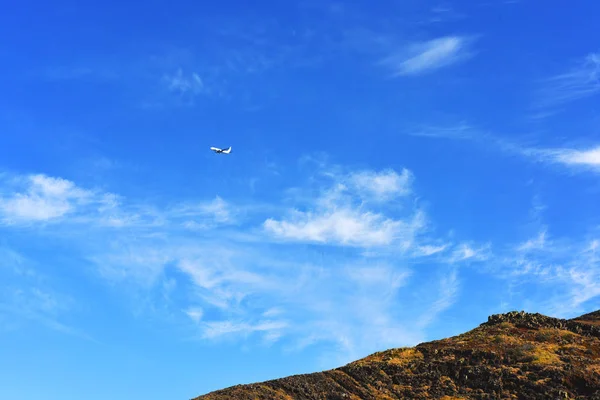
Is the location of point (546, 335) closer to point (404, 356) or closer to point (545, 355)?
point (545, 355)

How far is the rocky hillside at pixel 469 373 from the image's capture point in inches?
1973

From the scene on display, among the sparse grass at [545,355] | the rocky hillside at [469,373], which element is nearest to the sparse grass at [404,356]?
the rocky hillside at [469,373]

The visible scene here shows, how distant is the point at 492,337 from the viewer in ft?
201

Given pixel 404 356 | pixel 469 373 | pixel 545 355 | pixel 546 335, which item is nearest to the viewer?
pixel 469 373

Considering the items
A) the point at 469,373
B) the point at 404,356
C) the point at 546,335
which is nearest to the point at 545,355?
the point at 546,335

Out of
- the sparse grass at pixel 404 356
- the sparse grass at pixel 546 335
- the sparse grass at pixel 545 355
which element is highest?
the sparse grass at pixel 404 356

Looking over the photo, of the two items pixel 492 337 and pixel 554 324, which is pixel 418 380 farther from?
pixel 554 324

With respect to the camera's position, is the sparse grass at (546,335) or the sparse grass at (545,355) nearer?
the sparse grass at (545,355)

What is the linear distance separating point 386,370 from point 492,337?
13.6 metres

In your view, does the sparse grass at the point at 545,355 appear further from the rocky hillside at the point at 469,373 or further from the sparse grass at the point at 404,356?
the sparse grass at the point at 404,356

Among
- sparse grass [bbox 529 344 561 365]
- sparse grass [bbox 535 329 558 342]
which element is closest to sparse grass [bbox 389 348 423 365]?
sparse grass [bbox 529 344 561 365]

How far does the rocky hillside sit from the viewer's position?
50.1m

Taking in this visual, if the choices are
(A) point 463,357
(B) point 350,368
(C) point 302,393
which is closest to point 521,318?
(A) point 463,357

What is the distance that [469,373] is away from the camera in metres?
54.1
